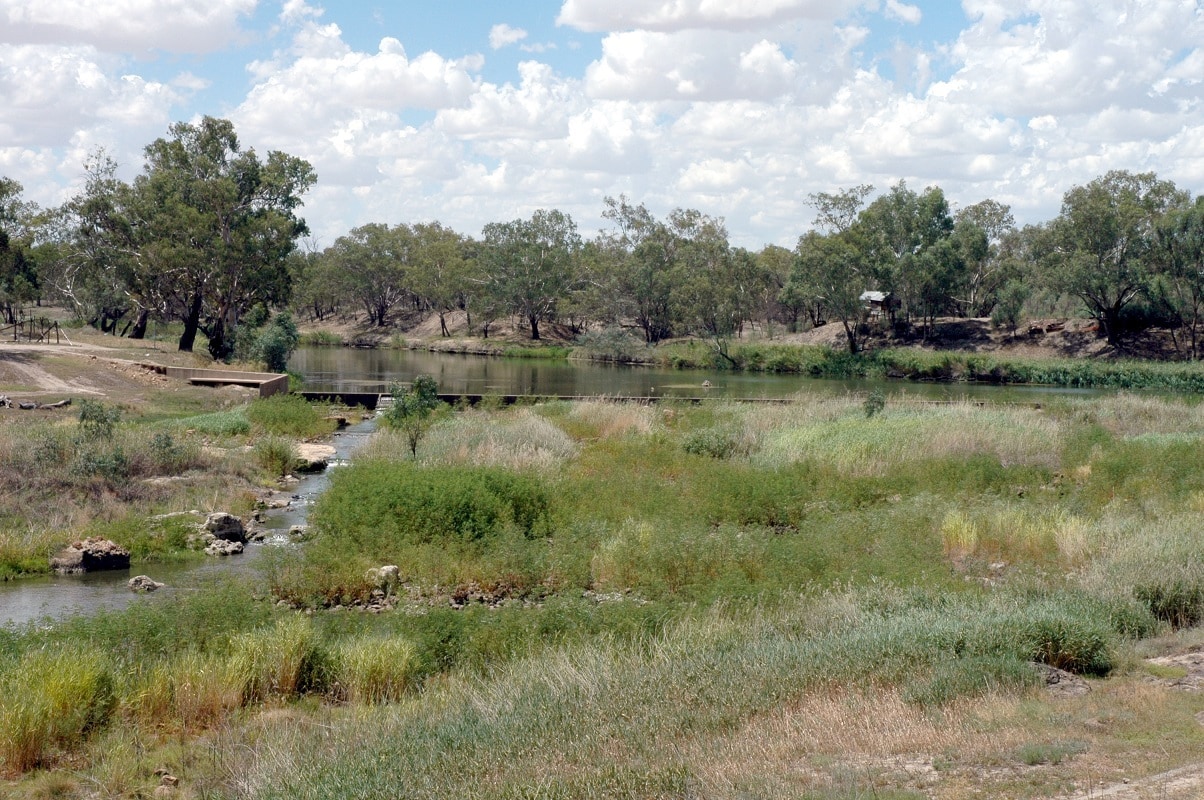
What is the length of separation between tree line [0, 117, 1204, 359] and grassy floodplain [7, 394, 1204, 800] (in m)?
31.0

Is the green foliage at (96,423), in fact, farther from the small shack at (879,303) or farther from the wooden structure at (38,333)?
the small shack at (879,303)

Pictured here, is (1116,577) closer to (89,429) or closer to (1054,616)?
(1054,616)

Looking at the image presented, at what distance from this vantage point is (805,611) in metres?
10.9

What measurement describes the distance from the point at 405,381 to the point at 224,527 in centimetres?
3752

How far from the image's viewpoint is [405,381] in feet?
179

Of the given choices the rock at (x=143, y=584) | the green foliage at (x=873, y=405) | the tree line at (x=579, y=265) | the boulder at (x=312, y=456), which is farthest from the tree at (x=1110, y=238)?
the rock at (x=143, y=584)

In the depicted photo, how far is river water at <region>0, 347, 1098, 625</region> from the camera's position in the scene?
14.2 m

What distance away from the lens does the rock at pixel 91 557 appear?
1550cm

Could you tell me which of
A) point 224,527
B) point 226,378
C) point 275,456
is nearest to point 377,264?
point 226,378

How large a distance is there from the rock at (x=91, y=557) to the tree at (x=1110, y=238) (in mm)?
56560

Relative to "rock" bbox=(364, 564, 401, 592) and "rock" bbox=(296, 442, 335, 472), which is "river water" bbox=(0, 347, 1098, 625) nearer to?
"rock" bbox=(296, 442, 335, 472)

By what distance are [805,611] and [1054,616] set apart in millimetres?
2421

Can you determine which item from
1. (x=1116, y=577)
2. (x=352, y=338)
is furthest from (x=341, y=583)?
(x=352, y=338)

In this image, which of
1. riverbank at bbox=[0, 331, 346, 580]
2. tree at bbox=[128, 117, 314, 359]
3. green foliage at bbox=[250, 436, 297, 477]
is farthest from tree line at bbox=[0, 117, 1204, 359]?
green foliage at bbox=[250, 436, 297, 477]
